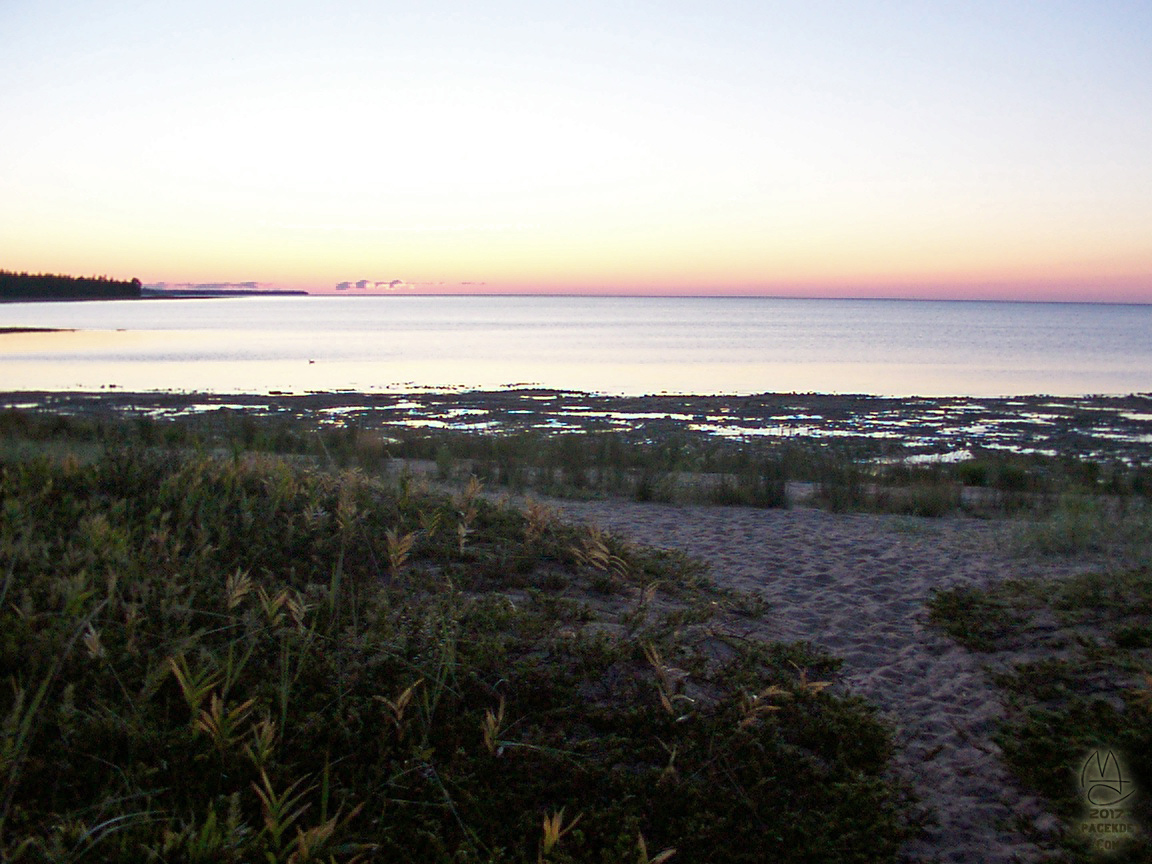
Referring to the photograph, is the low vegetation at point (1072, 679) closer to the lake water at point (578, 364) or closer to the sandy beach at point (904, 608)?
the sandy beach at point (904, 608)

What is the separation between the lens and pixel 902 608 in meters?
5.56

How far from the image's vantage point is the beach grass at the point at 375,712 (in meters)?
2.49

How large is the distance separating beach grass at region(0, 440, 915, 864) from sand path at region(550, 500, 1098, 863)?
0.77ft

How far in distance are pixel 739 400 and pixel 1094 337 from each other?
6254cm

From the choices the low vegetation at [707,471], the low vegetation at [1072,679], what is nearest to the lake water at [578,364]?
the low vegetation at [707,471]

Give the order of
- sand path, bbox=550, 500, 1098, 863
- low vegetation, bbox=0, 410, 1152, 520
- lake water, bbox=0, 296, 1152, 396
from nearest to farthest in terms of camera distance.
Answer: sand path, bbox=550, 500, 1098, 863
low vegetation, bbox=0, 410, 1152, 520
lake water, bbox=0, 296, 1152, 396

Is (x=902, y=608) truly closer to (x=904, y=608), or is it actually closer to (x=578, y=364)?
(x=904, y=608)

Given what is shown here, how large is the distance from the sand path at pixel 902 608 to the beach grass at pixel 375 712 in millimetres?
235

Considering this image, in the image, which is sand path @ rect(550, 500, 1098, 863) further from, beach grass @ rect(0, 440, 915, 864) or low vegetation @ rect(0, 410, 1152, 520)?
low vegetation @ rect(0, 410, 1152, 520)

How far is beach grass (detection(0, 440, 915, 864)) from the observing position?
2486 mm

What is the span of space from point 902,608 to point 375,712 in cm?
392

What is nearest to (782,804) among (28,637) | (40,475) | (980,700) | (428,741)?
(428,741)

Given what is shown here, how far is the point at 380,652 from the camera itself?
136 inches

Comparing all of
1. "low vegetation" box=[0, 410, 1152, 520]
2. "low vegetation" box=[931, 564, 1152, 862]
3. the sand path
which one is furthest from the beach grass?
"low vegetation" box=[0, 410, 1152, 520]
